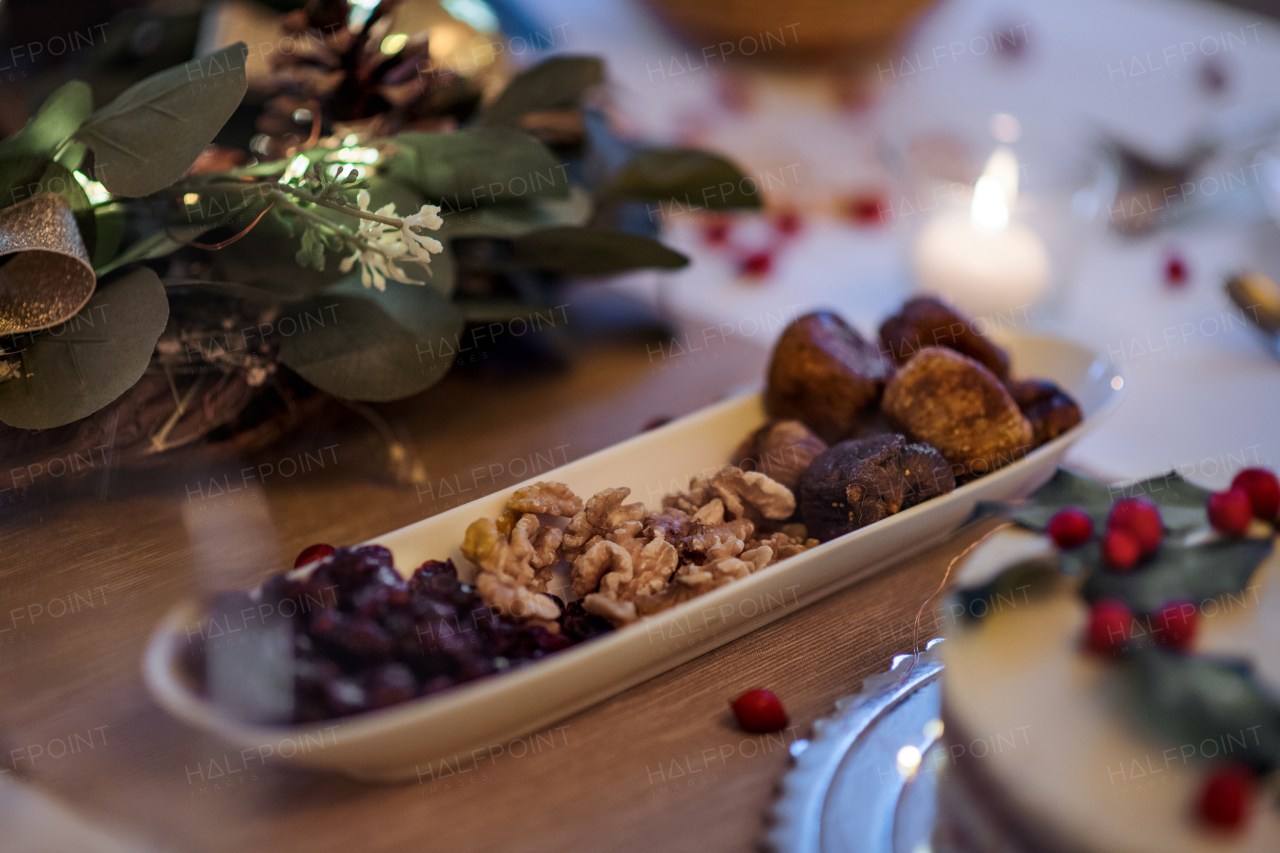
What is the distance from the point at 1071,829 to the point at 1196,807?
36 millimetres

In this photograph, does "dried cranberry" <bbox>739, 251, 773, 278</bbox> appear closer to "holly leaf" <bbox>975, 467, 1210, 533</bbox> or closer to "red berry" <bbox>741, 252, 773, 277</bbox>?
"red berry" <bbox>741, 252, 773, 277</bbox>

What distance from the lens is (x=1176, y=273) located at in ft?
2.58

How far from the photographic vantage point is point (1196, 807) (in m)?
0.27

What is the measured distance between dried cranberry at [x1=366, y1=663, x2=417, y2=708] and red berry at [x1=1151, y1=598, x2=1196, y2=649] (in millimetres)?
266

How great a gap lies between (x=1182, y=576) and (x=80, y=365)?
0.49 m

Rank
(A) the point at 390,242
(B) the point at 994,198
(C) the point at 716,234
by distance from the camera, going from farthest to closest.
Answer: (C) the point at 716,234 → (B) the point at 994,198 → (A) the point at 390,242

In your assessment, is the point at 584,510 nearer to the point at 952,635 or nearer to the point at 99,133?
the point at 952,635

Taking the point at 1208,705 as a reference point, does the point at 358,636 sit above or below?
below

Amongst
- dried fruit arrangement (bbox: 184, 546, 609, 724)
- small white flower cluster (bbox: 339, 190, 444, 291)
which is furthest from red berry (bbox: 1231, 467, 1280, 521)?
small white flower cluster (bbox: 339, 190, 444, 291)

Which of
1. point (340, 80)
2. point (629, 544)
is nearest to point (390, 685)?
point (629, 544)

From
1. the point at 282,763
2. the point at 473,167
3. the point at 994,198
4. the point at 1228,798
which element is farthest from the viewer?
the point at 994,198

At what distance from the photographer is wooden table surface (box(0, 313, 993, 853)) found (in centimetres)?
37

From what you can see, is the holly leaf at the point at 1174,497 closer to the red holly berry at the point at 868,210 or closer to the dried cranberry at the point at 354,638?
the dried cranberry at the point at 354,638

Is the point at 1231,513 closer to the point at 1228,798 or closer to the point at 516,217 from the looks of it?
the point at 1228,798
